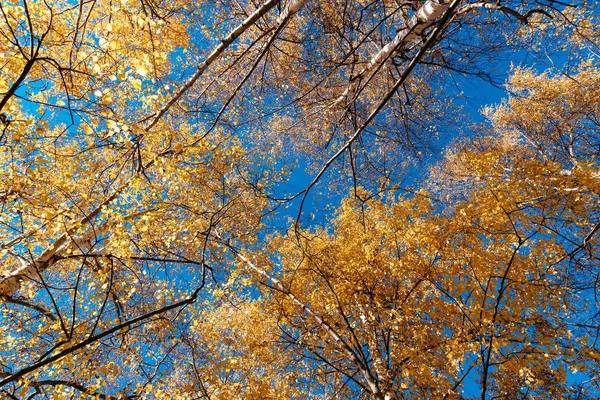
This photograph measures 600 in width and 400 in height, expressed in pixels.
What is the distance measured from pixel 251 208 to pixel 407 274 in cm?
306

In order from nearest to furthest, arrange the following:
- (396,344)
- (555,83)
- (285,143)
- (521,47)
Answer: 1. (521,47)
2. (396,344)
3. (285,143)
4. (555,83)

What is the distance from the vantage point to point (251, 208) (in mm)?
6047

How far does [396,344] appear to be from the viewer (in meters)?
4.60

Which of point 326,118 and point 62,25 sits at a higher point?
point 62,25

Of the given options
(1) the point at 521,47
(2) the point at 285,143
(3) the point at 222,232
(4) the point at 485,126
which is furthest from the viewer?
(4) the point at 485,126

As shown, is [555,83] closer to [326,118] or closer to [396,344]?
[326,118]

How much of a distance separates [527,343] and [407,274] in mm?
1978

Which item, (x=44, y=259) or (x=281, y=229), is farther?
(x=281, y=229)

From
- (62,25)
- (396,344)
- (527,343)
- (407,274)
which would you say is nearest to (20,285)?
(62,25)

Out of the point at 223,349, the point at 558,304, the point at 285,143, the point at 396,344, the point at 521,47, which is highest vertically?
the point at 285,143

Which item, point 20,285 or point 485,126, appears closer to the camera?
point 20,285

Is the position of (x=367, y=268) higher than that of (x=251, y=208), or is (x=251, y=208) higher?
(x=251, y=208)

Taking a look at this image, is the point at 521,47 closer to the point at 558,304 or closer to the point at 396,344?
the point at 558,304

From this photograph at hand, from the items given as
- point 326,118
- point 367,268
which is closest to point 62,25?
point 326,118
